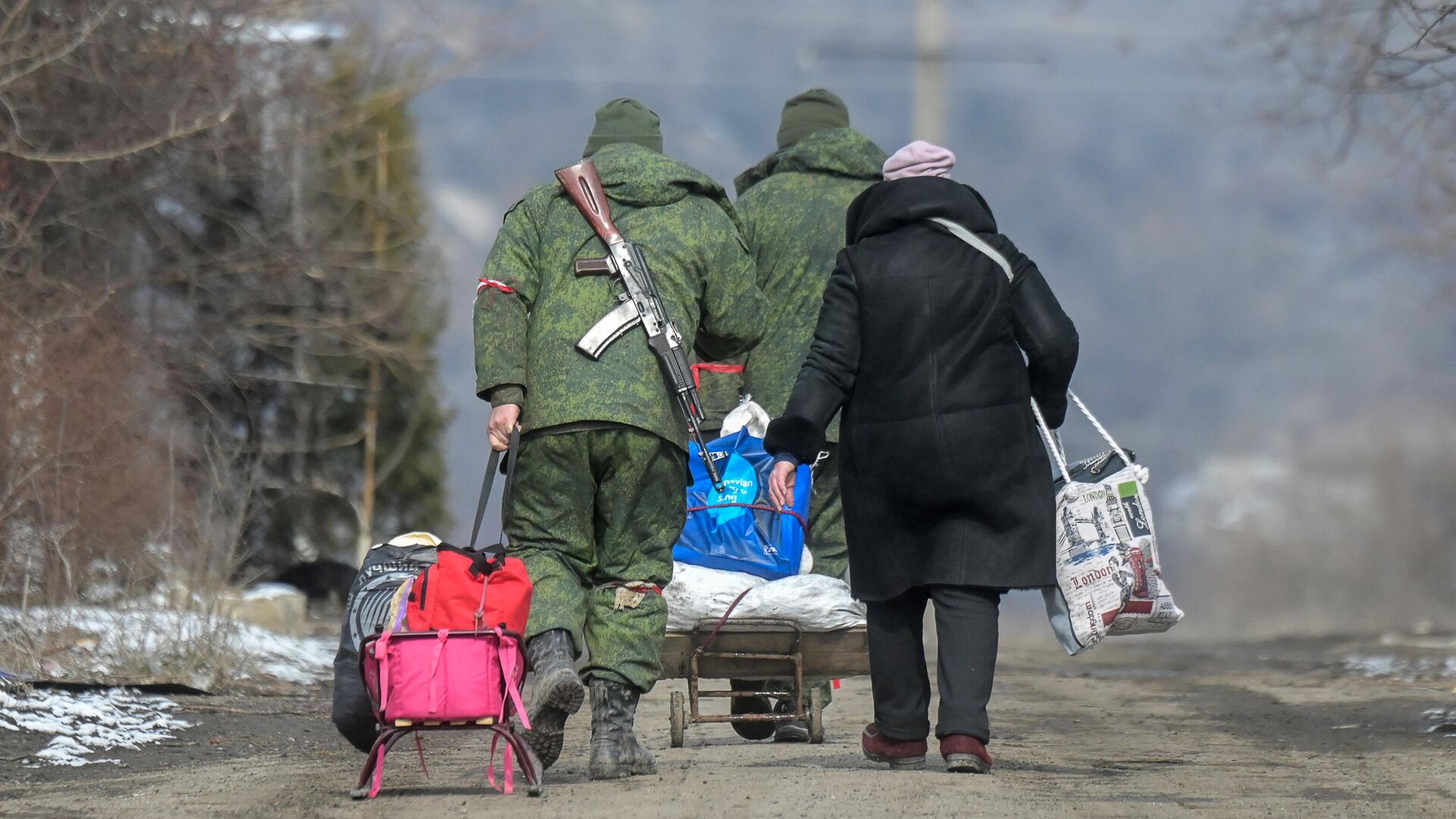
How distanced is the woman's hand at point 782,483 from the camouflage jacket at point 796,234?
6.11 feet

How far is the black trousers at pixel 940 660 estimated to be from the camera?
659 centimetres

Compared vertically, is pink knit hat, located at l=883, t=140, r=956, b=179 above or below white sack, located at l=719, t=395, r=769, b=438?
above

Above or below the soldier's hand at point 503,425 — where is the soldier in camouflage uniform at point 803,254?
above

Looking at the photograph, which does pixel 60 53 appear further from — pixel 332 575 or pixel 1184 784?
pixel 332 575

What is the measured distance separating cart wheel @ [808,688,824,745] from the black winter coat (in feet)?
4.45

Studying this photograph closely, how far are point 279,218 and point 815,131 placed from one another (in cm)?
1185

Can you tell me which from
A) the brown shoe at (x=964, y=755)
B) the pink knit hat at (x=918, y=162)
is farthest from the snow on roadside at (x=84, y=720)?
the pink knit hat at (x=918, y=162)

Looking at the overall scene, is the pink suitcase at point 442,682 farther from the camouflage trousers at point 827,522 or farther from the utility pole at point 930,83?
the utility pole at point 930,83

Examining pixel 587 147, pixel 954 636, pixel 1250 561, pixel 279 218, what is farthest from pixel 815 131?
pixel 1250 561

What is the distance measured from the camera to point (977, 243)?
6.83 m

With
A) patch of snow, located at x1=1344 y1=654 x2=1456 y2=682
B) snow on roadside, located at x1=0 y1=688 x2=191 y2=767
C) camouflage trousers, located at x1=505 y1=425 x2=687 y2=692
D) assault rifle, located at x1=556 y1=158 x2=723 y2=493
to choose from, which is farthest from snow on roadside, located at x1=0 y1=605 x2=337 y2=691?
patch of snow, located at x1=1344 y1=654 x2=1456 y2=682

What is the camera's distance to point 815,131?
937 cm

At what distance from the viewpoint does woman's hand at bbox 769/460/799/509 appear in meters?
6.71

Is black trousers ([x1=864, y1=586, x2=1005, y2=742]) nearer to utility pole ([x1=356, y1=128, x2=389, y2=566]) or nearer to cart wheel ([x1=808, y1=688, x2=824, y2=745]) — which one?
cart wheel ([x1=808, y1=688, x2=824, y2=745])
